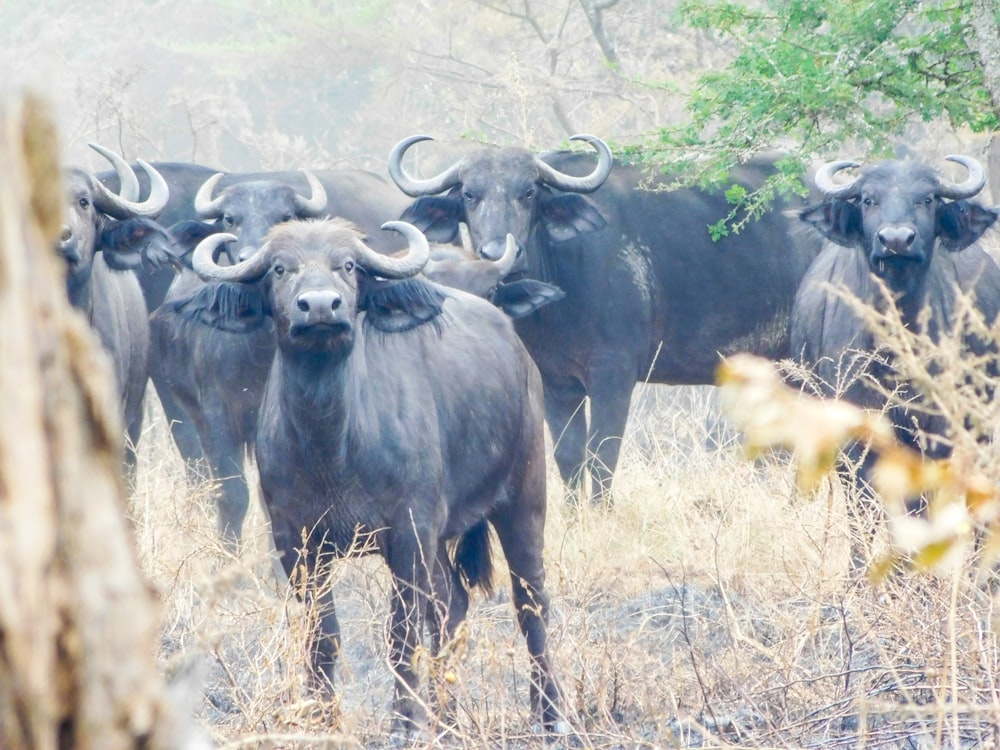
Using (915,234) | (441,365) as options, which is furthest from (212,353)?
(915,234)

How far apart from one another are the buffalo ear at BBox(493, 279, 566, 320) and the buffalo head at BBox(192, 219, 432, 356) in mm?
2214

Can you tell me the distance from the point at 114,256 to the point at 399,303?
Result: 275 cm

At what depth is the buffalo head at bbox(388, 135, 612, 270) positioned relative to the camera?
9.82m

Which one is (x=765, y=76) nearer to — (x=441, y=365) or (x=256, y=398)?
(x=441, y=365)

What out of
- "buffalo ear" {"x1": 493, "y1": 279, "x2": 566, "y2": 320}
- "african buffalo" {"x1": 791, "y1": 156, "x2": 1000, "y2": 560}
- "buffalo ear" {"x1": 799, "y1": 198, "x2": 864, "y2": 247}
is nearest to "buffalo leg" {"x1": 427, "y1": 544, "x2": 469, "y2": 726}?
"african buffalo" {"x1": 791, "y1": 156, "x2": 1000, "y2": 560}

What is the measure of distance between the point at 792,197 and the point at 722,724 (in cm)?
663

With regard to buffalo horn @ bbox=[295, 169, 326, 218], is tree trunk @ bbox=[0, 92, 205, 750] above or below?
above

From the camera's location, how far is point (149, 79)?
30531 millimetres

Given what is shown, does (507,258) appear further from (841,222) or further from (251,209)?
(841,222)

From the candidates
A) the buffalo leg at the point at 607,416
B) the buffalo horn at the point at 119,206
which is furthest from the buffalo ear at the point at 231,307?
the buffalo leg at the point at 607,416

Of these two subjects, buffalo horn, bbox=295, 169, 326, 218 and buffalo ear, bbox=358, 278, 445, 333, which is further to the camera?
buffalo horn, bbox=295, 169, 326, 218

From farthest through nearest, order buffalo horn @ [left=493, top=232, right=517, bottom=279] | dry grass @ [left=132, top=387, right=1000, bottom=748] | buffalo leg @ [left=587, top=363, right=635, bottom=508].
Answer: buffalo leg @ [left=587, top=363, right=635, bottom=508] → buffalo horn @ [left=493, top=232, right=517, bottom=279] → dry grass @ [left=132, top=387, right=1000, bottom=748]

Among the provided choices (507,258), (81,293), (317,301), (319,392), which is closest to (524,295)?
(507,258)

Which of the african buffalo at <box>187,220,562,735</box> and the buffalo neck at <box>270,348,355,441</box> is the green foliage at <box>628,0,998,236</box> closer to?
the african buffalo at <box>187,220,562,735</box>
